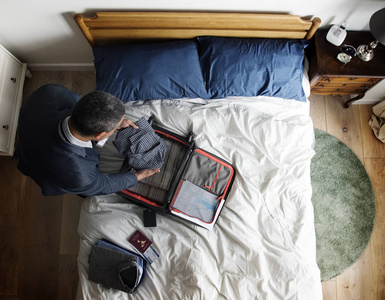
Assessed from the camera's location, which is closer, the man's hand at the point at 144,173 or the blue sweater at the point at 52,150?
the blue sweater at the point at 52,150

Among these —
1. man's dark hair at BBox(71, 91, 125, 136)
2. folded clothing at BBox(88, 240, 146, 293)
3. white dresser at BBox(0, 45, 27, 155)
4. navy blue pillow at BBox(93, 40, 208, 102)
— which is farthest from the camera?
white dresser at BBox(0, 45, 27, 155)

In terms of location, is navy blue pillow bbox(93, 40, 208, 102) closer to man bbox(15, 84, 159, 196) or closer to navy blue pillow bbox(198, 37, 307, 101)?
navy blue pillow bbox(198, 37, 307, 101)

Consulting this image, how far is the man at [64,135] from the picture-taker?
1168mm

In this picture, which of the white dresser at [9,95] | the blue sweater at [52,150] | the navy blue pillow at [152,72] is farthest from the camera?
the white dresser at [9,95]

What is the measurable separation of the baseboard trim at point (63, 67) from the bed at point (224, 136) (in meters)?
0.43

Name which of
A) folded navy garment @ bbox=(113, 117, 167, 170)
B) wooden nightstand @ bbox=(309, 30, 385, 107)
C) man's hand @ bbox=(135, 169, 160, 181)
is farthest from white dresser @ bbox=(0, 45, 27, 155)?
wooden nightstand @ bbox=(309, 30, 385, 107)

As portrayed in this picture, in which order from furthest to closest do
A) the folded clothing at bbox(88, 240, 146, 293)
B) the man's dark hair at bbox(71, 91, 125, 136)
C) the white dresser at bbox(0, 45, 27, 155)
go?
the white dresser at bbox(0, 45, 27, 155) < the folded clothing at bbox(88, 240, 146, 293) < the man's dark hair at bbox(71, 91, 125, 136)

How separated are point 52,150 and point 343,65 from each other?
186cm

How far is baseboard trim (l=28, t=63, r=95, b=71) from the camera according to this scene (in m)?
2.37

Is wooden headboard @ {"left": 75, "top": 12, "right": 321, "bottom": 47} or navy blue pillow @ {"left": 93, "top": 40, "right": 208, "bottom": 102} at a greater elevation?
wooden headboard @ {"left": 75, "top": 12, "right": 321, "bottom": 47}

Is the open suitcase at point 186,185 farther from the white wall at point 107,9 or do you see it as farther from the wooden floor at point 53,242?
the wooden floor at point 53,242

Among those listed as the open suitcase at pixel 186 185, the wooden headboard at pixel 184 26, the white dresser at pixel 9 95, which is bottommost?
the open suitcase at pixel 186 185

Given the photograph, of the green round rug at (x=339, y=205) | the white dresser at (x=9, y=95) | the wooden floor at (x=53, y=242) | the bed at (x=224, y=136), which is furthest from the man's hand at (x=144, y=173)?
the green round rug at (x=339, y=205)

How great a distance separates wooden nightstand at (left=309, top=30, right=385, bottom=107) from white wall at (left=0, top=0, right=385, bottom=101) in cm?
9
